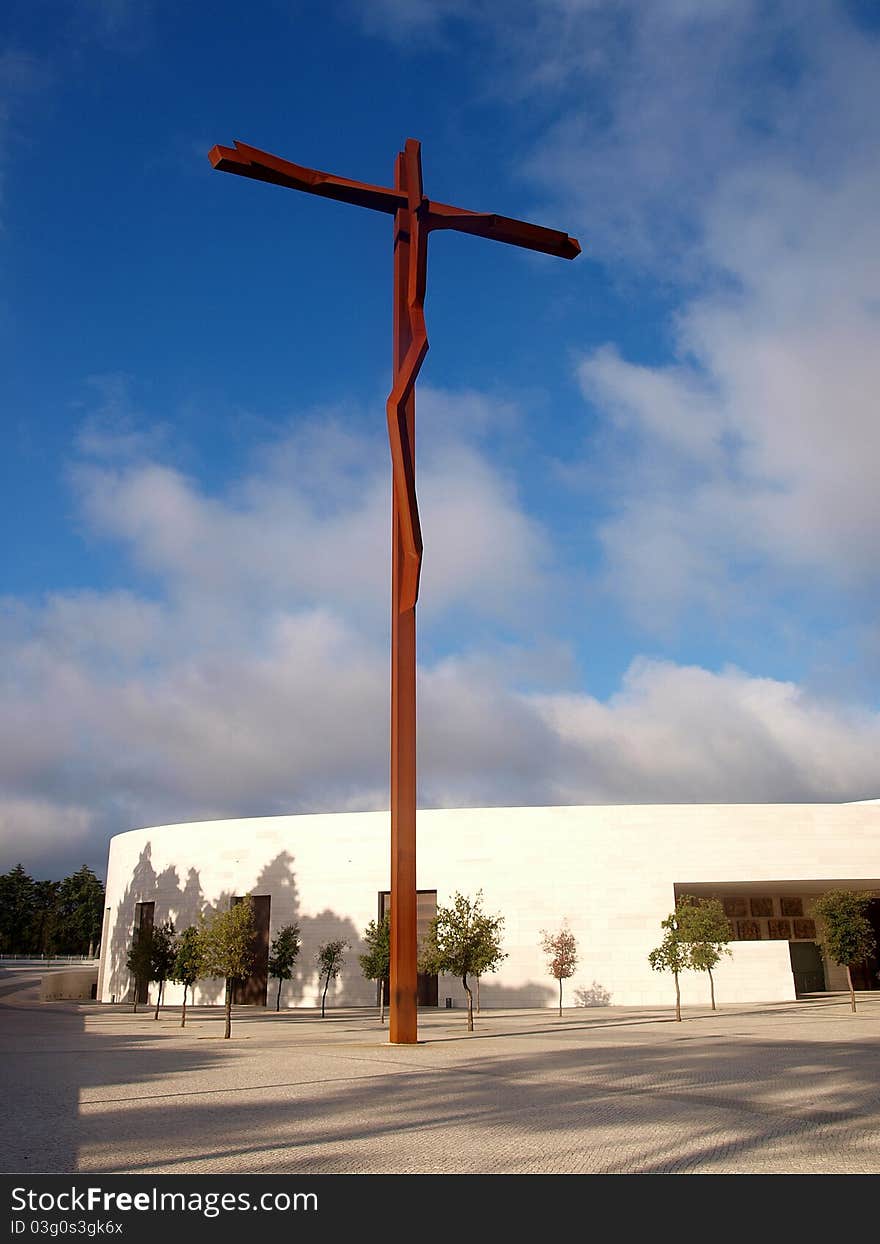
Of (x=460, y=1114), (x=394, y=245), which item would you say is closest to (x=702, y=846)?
(x=394, y=245)

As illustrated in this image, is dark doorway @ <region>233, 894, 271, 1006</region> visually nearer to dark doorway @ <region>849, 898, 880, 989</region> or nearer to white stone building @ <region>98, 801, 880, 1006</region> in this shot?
white stone building @ <region>98, 801, 880, 1006</region>

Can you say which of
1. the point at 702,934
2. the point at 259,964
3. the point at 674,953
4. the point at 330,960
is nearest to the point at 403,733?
the point at 674,953

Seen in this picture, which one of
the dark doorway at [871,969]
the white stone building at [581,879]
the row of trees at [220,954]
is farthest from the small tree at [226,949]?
the dark doorway at [871,969]

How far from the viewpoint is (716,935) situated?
1296 inches

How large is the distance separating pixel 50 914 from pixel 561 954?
366 ft

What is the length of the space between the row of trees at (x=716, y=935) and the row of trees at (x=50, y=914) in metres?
111

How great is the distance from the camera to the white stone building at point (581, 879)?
41188 mm

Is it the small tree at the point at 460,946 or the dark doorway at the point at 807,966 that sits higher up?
the small tree at the point at 460,946

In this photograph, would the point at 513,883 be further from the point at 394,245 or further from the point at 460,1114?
the point at 460,1114

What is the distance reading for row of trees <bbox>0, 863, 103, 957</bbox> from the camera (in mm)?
128750

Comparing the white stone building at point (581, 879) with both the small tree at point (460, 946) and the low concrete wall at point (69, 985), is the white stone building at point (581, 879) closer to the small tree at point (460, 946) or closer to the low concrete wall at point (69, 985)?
the small tree at point (460, 946)

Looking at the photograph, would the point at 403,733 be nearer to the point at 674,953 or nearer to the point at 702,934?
the point at 674,953

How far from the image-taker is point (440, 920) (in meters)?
28.7
